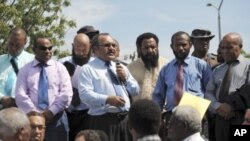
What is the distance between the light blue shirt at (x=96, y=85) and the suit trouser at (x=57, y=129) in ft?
1.45

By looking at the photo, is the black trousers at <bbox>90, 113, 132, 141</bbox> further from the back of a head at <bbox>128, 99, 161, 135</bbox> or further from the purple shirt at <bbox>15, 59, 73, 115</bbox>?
the back of a head at <bbox>128, 99, 161, 135</bbox>

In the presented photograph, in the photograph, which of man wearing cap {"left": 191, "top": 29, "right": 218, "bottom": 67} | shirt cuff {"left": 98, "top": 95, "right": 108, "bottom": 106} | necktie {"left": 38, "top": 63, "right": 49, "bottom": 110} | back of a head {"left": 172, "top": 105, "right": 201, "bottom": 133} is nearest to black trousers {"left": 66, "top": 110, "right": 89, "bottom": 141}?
necktie {"left": 38, "top": 63, "right": 49, "bottom": 110}

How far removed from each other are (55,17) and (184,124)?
18487mm

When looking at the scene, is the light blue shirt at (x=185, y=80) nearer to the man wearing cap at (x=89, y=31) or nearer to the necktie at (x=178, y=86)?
the necktie at (x=178, y=86)

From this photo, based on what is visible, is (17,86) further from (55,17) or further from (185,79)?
(55,17)

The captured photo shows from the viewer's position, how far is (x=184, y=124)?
16.3 ft

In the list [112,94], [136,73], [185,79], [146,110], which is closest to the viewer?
[146,110]

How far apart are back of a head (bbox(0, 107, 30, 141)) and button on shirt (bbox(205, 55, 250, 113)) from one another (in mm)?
3026

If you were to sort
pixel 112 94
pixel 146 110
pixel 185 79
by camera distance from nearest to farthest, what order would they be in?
1. pixel 146 110
2. pixel 112 94
3. pixel 185 79

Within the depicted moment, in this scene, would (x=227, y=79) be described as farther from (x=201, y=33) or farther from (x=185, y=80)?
(x=201, y=33)

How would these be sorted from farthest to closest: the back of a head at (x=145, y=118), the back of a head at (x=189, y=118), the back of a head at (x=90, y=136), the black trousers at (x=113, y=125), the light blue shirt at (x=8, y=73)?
the light blue shirt at (x=8, y=73), the black trousers at (x=113, y=125), the back of a head at (x=90, y=136), the back of a head at (x=189, y=118), the back of a head at (x=145, y=118)

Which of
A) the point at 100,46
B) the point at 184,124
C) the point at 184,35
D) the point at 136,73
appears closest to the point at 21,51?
the point at 100,46

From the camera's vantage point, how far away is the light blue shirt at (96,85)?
6.75m

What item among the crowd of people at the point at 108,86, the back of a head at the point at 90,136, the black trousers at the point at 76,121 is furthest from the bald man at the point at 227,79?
the back of a head at the point at 90,136
